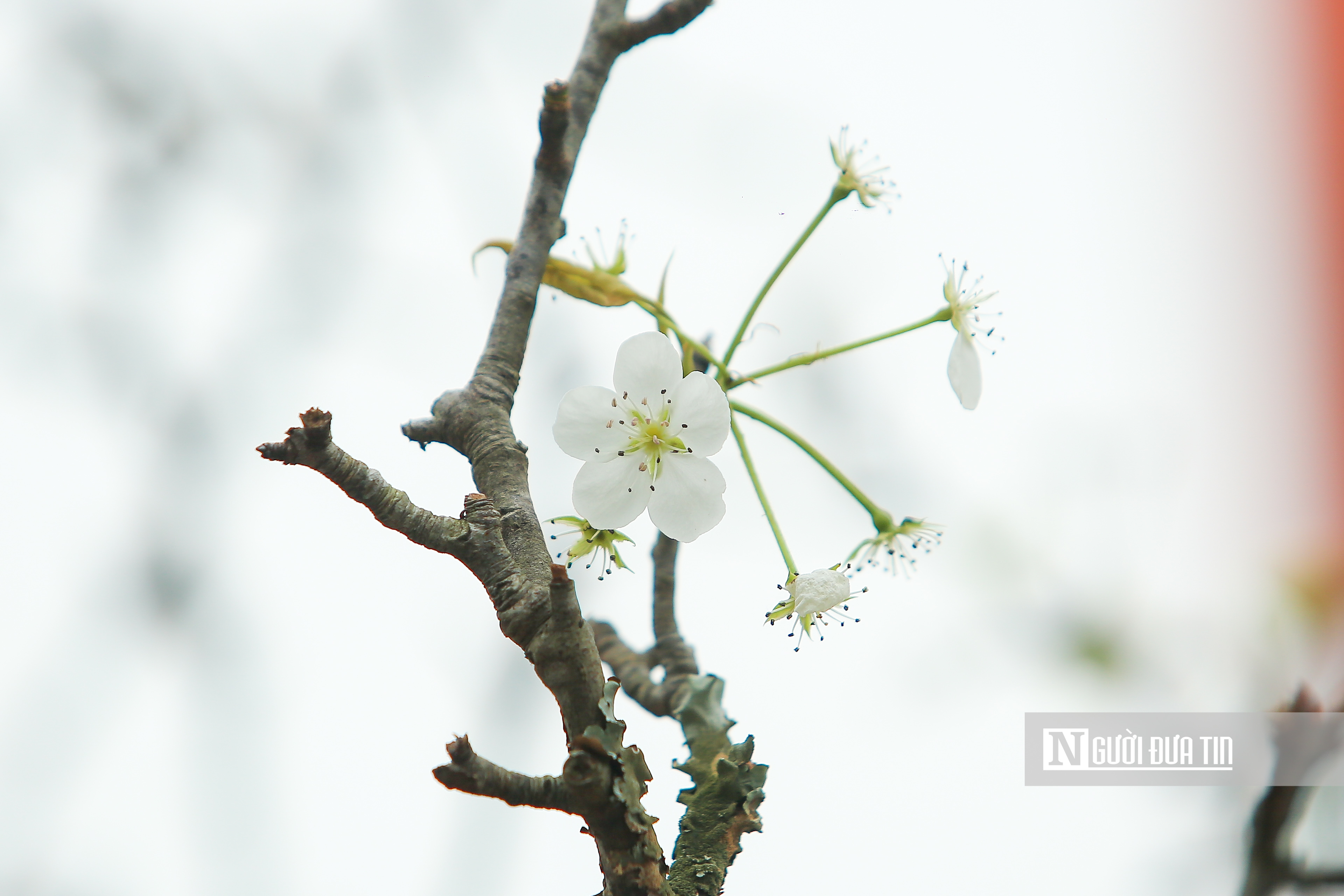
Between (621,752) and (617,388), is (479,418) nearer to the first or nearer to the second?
(617,388)

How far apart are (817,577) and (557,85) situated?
0.57 meters

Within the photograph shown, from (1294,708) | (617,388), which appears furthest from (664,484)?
(1294,708)

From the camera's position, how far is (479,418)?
773 millimetres

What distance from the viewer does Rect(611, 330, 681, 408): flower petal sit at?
894 mm

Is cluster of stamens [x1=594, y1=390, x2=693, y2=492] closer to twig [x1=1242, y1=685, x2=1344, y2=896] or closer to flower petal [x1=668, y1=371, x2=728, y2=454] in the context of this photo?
flower petal [x1=668, y1=371, x2=728, y2=454]

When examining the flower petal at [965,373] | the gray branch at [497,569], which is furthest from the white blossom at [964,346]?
the gray branch at [497,569]

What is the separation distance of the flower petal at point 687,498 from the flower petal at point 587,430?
0.06 metres

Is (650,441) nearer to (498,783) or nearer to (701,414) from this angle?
(701,414)

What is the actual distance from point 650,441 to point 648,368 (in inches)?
3.1

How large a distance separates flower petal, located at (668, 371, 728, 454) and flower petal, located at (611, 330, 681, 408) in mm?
23

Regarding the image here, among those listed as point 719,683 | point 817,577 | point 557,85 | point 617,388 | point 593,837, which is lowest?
point 593,837

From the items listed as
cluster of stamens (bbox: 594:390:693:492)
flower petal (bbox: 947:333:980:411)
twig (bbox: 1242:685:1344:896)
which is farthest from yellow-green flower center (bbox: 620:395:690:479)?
twig (bbox: 1242:685:1344:896)

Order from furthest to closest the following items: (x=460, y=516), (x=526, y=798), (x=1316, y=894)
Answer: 1. (x=1316, y=894)
2. (x=460, y=516)
3. (x=526, y=798)

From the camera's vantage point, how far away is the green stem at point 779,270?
1058 millimetres
